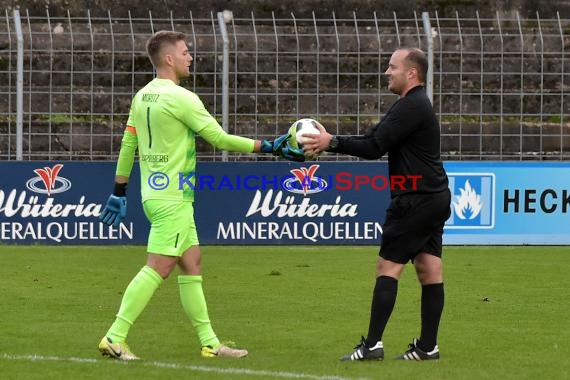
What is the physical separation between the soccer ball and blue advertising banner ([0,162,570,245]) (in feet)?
31.6

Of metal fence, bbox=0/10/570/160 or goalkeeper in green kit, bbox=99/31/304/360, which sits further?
metal fence, bbox=0/10/570/160

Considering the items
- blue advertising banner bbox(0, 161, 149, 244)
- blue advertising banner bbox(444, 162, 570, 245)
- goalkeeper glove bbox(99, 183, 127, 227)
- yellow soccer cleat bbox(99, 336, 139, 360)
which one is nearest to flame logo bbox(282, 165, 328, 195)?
blue advertising banner bbox(444, 162, 570, 245)

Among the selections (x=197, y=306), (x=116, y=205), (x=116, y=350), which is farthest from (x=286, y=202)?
(x=116, y=350)

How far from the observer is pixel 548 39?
2195cm

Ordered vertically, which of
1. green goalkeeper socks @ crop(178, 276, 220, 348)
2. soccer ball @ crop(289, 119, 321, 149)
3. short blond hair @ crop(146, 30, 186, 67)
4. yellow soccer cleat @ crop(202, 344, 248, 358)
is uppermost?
short blond hair @ crop(146, 30, 186, 67)

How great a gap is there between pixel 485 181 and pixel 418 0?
655cm

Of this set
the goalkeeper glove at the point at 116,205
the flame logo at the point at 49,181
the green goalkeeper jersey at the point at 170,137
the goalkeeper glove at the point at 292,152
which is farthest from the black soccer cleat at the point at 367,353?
the flame logo at the point at 49,181

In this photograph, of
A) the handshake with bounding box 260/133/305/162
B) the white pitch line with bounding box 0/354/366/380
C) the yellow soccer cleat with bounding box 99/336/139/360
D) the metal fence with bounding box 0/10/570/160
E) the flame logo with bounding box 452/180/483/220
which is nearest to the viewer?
the white pitch line with bounding box 0/354/366/380

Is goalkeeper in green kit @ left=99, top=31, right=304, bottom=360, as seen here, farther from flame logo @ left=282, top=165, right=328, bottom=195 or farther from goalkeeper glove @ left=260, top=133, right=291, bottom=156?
flame logo @ left=282, top=165, right=328, bottom=195

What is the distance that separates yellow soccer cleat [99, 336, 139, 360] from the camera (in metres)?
7.96

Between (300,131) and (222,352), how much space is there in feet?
4.55

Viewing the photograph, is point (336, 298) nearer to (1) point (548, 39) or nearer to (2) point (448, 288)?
(2) point (448, 288)

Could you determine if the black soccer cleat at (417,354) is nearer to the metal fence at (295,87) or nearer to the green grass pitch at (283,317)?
the green grass pitch at (283,317)

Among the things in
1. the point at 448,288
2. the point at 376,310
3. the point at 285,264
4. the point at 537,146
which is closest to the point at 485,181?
the point at 537,146
